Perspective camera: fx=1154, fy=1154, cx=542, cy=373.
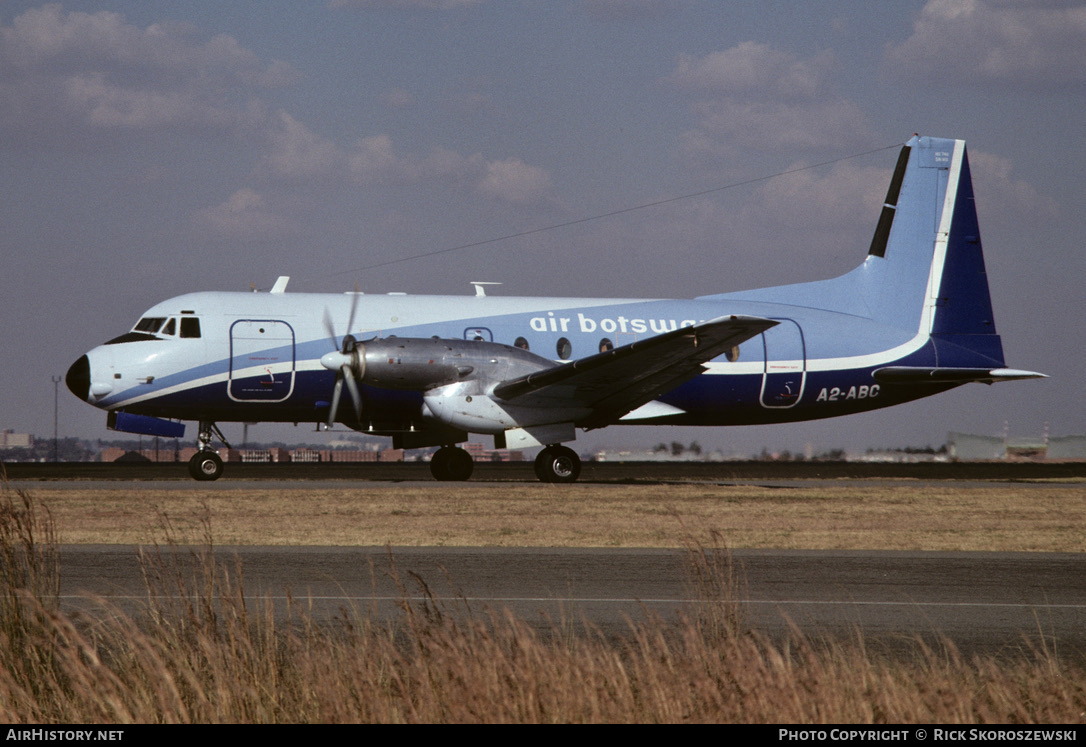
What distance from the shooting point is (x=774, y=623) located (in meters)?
10.1

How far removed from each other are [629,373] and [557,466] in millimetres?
3169

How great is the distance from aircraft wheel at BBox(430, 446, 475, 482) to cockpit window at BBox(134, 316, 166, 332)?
25.1 feet

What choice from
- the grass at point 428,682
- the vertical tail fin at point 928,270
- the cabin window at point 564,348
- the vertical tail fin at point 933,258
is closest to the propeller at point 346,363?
the cabin window at point 564,348

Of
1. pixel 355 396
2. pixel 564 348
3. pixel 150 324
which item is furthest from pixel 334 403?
pixel 564 348

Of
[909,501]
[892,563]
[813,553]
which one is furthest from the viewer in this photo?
[909,501]

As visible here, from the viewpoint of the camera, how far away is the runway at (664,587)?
1000cm

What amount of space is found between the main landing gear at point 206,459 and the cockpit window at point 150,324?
8.37 feet

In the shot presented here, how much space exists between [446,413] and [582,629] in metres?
17.3

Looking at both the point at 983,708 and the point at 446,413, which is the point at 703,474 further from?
the point at 983,708

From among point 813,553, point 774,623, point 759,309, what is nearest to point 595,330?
point 759,309

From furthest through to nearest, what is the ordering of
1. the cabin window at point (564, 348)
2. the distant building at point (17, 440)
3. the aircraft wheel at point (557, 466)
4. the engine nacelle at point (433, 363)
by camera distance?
1. the distant building at point (17, 440)
2. the cabin window at point (564, 348)
3. the aircraft wheel at point (557, 466)
4. the engine nacelle at point (433, 363)

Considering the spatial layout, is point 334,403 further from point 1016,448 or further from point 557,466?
point 1016,448

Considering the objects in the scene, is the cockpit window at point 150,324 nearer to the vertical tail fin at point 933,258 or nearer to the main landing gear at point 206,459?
the main landing gear at point 206,459

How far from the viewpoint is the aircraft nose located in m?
27.0
